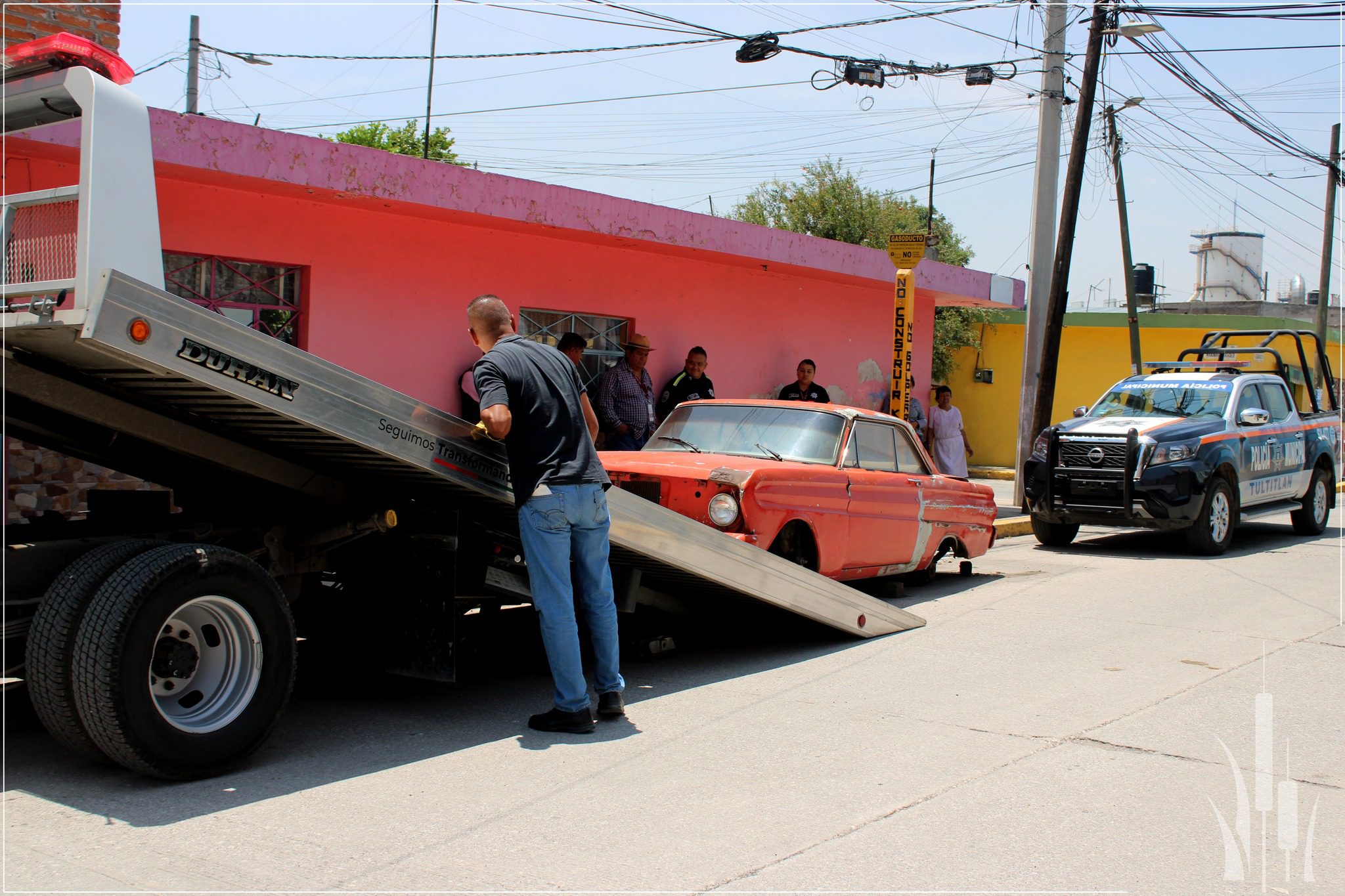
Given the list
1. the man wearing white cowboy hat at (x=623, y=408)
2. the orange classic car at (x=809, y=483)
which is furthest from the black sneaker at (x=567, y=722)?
the man wearing white cowboy hat at (x=623, y=408)

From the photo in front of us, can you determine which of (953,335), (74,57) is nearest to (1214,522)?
(74,57)

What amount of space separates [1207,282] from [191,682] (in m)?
44.9

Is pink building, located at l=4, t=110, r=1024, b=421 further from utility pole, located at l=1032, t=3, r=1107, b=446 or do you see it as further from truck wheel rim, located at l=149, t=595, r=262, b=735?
truck wheel rim, located at l=149, t=595, r=262, b=735

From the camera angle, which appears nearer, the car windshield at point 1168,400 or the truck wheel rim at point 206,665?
the truck wheel rim at point 206,665

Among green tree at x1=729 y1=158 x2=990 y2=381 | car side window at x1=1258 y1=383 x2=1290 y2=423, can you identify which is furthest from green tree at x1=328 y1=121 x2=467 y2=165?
car side window at x1=1258 y1=383 x2=1290 y2=423

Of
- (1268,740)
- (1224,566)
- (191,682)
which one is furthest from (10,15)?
(1224,566)

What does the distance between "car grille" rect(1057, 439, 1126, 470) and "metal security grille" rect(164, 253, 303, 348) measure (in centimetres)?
771

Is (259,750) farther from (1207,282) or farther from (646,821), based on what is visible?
(1207,282)

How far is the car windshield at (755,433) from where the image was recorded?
8281 millimetres

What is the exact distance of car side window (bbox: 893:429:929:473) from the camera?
917 centimetres

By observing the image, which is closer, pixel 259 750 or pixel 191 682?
pixel 191 682

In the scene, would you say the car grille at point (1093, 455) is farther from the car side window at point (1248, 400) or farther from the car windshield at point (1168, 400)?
the car side window at point (1248, 400)

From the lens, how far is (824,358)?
1756 centimetres

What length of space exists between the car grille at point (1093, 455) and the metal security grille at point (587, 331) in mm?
5045
